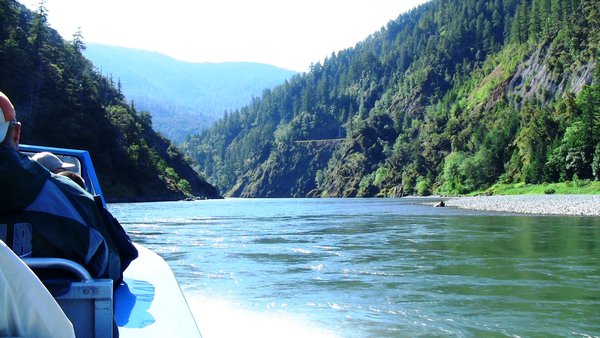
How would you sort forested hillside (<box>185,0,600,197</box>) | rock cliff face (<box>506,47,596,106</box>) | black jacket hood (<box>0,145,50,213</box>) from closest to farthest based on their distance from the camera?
black jacket hood (<box>0,145,50,213</box>), forested hillside (<box>185,0,600,197</box>), rock cliff face (<box>506,47,596,106</box>)

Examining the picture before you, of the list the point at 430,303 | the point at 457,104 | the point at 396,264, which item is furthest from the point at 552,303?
the point at 457,104

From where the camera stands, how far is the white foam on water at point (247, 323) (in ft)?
25.6

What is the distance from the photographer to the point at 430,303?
30.4 ft

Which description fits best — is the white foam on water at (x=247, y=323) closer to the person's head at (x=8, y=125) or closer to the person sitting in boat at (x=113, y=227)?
the person sitting in boat at (x=113, y=227)

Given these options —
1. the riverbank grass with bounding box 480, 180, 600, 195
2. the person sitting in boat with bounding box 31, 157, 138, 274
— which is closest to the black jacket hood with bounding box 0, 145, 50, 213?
the person sitting in boat with bounding box 31, 157, 138, 274

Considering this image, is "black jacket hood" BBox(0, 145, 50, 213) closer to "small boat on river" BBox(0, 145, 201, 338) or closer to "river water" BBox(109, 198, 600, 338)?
"small boat on river" BBox(0, 145, 201, 338)

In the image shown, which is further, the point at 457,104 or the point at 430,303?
the point at 457,104

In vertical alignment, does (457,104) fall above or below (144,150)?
above

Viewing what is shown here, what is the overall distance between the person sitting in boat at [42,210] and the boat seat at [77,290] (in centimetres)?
1

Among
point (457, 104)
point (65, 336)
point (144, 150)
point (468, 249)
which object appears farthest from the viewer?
point (457, 104)

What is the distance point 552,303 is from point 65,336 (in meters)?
8.93

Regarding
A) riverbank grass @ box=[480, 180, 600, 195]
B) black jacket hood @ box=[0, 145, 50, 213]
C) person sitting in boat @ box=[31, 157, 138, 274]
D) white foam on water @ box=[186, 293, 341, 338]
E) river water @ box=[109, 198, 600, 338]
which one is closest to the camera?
black jacket hood @ box=[0, 145, 50, 213]

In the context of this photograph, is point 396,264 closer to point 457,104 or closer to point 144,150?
point 144,150

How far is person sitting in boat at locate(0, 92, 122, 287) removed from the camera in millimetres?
2715
